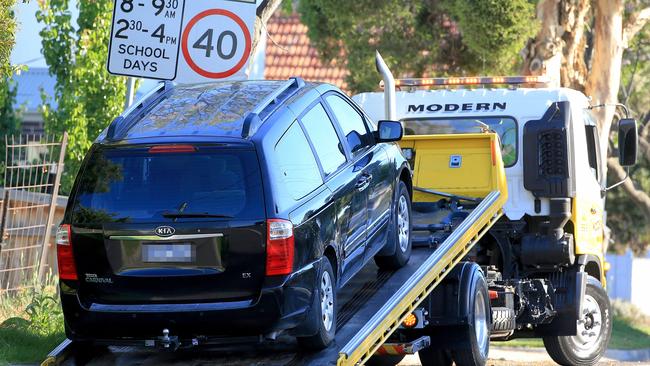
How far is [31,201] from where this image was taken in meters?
14.1

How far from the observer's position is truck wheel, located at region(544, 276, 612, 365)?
13188mm

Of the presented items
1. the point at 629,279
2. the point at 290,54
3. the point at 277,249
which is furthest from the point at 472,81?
the point at 629,279

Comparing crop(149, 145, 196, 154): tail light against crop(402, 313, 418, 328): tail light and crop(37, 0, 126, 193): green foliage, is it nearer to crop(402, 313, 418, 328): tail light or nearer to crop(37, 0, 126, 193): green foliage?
crop(402, 313, 418, 328): tail light

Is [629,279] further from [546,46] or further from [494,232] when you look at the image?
[494,232]

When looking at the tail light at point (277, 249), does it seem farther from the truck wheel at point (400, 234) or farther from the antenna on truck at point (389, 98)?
the antenna on truck at point (389, 98)

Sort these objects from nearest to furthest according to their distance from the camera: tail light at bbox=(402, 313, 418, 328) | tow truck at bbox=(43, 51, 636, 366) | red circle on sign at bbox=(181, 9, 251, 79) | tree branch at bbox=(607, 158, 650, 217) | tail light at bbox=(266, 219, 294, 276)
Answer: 1. tail light at bbox=(266, 219, 294, 276)
2. tail light at bbox=(402, 313, 418, 328)
3. tow truck at bbox=(43, 51, 636, 366)
4. red circle on sign at bbox=(181, 9, 251, 79)
5. tree branch at bbox=(607, 158, 650, 217)

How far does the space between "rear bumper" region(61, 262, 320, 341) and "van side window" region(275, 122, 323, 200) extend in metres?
0.57

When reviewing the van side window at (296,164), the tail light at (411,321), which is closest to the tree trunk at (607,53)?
the tail light at (411,321)

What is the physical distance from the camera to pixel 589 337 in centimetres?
1338

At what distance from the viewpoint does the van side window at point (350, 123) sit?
9.10 meters

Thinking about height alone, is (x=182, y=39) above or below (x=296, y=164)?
above

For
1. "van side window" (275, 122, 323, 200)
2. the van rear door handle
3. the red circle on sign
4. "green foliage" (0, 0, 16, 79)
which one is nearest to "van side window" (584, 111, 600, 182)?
the red circle on sign

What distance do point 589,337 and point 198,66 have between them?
5.38 m

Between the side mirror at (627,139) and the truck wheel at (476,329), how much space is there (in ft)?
10.1
